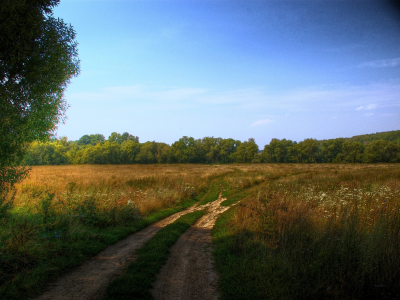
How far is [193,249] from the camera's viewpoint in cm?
700

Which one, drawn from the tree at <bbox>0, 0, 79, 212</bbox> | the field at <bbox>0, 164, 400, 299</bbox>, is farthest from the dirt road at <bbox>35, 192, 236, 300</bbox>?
the tree at <bbox>0, 0, 79, 212</bbox>

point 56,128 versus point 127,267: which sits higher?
point 56,128

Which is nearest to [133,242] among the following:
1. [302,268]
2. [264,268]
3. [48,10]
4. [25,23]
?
[264,268]

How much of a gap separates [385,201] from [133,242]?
28.7 ft

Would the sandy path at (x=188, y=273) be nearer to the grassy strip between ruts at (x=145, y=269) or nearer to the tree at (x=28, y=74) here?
the grassy strip between ruts at (x=145, y=269)

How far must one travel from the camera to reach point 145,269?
5.25 m

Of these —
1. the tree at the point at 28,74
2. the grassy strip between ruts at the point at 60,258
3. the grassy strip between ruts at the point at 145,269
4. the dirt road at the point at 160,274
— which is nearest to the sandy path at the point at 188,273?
the dirt road at the point at 160,274

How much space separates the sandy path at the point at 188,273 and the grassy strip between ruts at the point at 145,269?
0.58ft

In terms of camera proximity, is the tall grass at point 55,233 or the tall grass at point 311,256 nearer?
the tall grass at point 311,256

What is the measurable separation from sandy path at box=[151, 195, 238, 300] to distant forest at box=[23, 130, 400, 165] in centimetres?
9134

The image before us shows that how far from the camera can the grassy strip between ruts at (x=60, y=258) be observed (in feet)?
13.9

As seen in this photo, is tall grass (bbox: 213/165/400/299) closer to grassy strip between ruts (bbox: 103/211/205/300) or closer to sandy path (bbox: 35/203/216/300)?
grassy strip between ruts (bbox: 103/211/205/300)

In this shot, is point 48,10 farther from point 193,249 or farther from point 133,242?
point 193,249

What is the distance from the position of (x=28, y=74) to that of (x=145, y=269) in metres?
6.25
